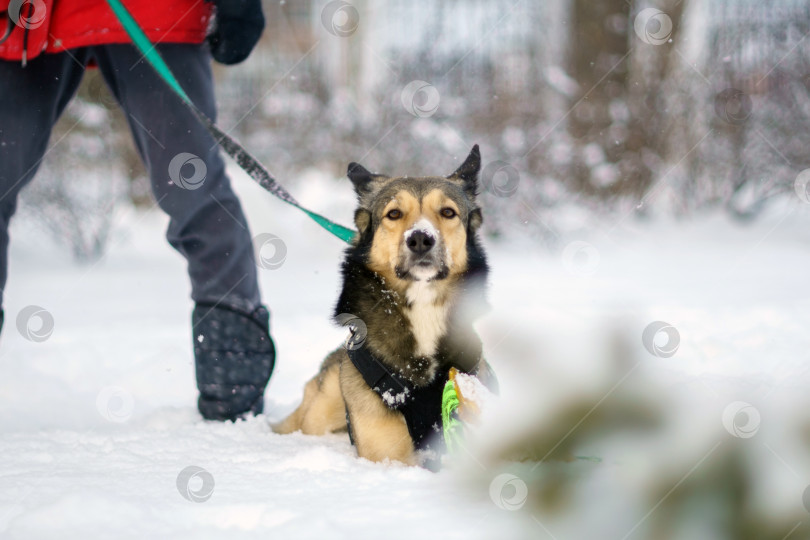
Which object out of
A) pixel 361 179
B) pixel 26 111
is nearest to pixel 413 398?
pixel 361 179

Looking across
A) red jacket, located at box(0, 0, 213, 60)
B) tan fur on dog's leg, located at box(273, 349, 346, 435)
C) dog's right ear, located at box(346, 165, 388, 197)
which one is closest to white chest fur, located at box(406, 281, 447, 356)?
tan fur on dog's leg, located at box(273, 349, 346, 435)

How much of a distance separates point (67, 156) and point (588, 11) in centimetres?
736

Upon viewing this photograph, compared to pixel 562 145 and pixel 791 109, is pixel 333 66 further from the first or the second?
pixel 791 109

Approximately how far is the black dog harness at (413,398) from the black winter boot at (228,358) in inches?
24.3

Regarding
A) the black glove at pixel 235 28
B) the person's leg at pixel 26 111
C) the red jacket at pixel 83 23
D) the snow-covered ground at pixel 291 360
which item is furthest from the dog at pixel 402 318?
the person's leg at pixel 26 111

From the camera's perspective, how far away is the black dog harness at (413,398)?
2367mm

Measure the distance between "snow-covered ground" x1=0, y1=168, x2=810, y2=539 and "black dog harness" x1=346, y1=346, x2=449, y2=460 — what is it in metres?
0.18

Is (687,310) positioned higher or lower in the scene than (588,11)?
lower

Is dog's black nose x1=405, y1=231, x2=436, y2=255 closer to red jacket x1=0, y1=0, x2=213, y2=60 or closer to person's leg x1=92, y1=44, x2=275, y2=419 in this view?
person's leg x1=92, y1=44, x2=275, y2=419

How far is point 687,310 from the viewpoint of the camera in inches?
193

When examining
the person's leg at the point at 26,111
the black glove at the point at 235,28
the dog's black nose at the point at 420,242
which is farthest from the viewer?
the black glove at the point at 235,28

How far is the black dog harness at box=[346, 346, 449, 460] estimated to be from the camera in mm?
2367

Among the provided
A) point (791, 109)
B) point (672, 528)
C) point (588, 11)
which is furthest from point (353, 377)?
point (588, 11)

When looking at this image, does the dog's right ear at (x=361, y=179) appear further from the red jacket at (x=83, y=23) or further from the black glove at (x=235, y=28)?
the red jacket at (x=83, y=23)
